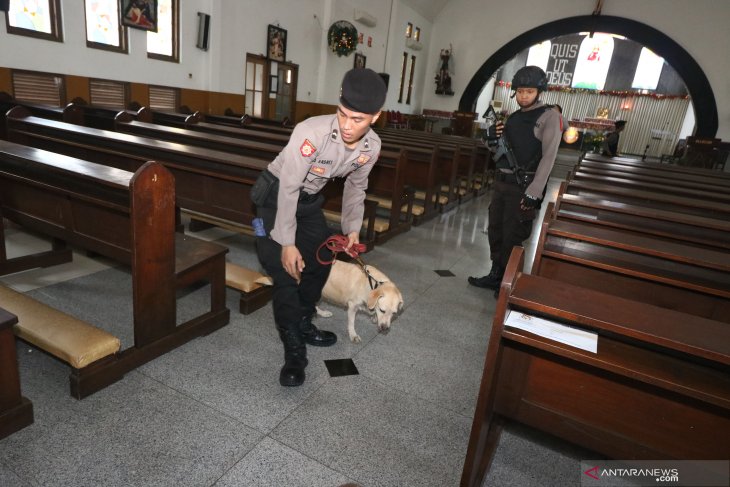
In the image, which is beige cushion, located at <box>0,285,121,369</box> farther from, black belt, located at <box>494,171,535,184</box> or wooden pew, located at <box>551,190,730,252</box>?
black belt, located at <box>494,171,535,184</box>

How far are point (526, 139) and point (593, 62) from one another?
20159 mm

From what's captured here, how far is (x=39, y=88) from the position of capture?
6.79 metres

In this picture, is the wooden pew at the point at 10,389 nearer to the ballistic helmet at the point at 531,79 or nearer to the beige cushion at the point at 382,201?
the ballistic helmet at the point at 531,79

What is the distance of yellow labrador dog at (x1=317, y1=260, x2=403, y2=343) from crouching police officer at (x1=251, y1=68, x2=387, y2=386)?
241 millimetres

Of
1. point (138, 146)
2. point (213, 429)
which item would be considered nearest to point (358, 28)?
point (138, 146)

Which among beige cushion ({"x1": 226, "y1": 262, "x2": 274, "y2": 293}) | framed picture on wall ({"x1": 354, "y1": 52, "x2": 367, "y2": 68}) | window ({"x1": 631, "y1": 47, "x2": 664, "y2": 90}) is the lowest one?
beige cushion ({"x1": 226, "y1": 262, "x2": 274, "y2": 293})

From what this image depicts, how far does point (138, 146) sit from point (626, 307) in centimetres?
359

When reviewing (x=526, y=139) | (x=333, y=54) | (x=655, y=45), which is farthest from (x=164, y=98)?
(x=655, y=45)

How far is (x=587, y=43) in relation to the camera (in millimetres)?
19906

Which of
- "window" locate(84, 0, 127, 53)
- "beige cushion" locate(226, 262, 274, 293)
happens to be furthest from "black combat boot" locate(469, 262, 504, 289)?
"window" locate(84, 0, 127, 53)

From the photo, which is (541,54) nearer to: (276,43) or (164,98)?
(276,43)

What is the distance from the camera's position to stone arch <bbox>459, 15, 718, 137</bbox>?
44.8 ft

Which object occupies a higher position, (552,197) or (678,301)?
(678,301)

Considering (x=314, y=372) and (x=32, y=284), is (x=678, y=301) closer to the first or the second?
(x=314, y=372)
